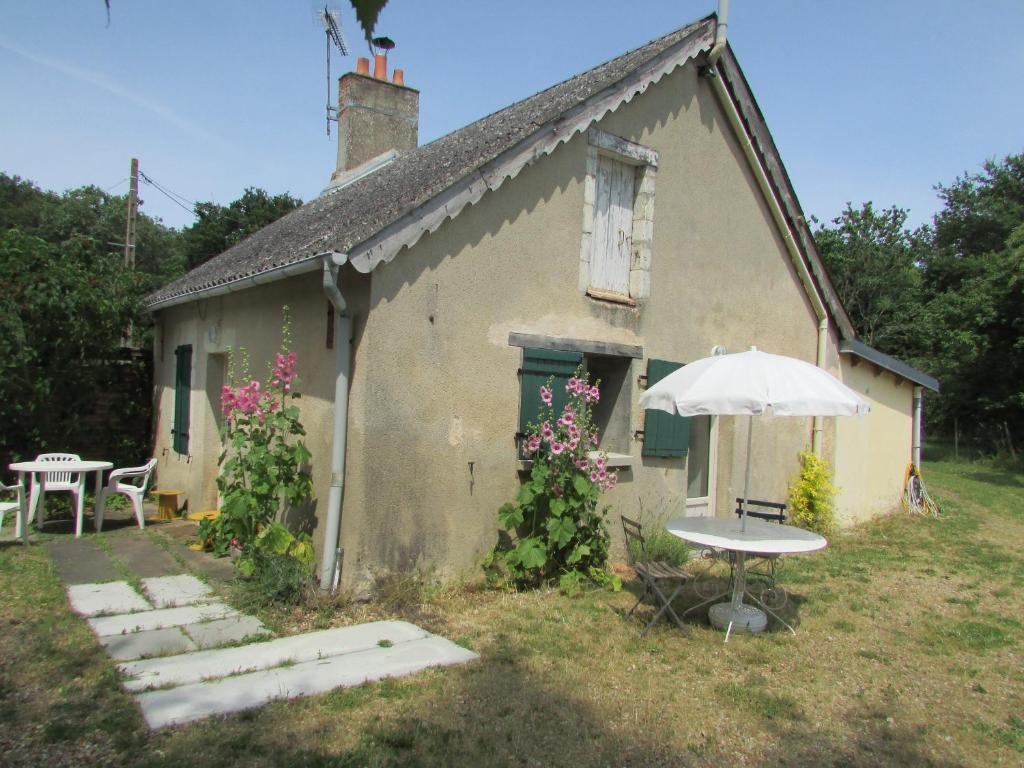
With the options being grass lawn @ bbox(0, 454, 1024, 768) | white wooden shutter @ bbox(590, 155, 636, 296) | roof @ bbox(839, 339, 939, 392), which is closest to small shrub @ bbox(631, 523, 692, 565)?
grass lawn @ bbox(0, 454, 1024, 768)

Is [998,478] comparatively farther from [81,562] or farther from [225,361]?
[81,562]

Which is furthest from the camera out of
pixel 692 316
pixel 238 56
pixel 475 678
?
pixel 692 316

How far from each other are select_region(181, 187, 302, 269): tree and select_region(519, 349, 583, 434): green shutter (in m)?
20.0

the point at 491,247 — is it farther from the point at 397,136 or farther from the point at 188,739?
the point at 397,136

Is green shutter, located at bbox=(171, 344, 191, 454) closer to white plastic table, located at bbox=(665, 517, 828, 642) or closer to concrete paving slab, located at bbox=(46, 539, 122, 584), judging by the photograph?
concrete paving slab, located at bbox=(46, 539, 122, 584)

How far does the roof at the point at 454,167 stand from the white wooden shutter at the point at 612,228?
2.49 feet

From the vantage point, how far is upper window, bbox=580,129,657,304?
23.5ft

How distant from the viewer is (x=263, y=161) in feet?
15.7

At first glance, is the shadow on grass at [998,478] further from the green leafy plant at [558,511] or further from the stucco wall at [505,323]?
the green leafy plant at [558,511]

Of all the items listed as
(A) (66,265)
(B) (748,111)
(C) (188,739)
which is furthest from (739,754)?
(A) (66,265)

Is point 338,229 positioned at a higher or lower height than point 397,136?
lower

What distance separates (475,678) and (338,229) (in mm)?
3960

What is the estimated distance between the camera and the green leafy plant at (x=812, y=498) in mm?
9852

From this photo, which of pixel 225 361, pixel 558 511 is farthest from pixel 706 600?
pixel 225 361
